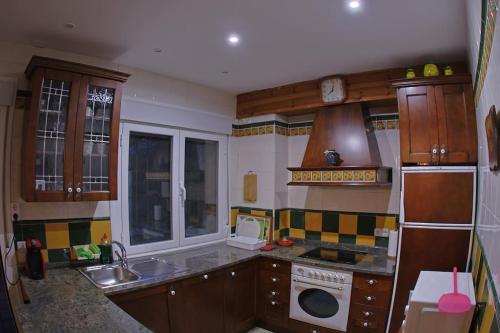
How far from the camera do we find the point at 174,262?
9.11 ft

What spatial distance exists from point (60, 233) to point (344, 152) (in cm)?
243

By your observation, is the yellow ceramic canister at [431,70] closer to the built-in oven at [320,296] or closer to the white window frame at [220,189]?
the built-in oven at [320,296]

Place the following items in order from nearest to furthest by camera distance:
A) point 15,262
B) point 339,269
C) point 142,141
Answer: point 15,262, point 339,269, point 142,141

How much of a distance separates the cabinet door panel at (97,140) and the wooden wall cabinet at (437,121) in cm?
212

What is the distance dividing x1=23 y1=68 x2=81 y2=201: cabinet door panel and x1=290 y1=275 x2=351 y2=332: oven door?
1983 millimetres

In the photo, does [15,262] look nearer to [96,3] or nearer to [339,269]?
[96,3]

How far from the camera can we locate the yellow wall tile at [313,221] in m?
3.44

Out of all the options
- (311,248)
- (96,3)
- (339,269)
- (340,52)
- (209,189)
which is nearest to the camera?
(96,3)

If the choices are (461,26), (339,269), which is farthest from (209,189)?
(461,26)

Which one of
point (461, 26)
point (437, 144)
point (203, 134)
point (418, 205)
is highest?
point (461, 26)

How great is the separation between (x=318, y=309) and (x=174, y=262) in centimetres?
130

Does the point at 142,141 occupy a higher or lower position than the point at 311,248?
higher

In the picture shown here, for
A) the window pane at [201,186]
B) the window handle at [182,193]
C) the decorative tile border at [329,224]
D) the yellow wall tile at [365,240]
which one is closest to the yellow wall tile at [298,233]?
the decorative tile border at [329,224]

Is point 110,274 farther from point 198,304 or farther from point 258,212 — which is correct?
point 258,212
